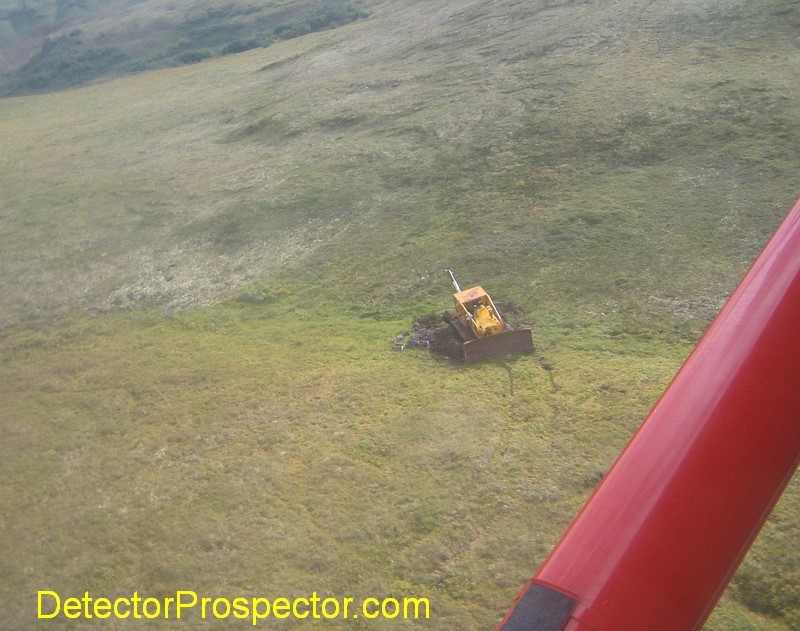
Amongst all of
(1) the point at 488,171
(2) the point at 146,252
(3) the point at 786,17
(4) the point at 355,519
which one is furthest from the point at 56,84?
(4) the point at 355,519

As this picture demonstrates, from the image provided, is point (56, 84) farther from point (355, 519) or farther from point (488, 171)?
point (355, 519)

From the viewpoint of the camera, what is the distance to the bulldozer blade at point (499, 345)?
8.81 meters

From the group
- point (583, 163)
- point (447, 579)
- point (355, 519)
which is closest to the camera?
point (447, 579)

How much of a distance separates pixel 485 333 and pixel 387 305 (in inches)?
103

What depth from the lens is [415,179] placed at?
1502cm

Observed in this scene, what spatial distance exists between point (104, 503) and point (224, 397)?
2053mm

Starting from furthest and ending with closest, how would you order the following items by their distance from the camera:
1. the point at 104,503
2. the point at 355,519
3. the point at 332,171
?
the point at 332,171
the point at 104,503
the point at 355,519

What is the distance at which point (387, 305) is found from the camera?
11078mm

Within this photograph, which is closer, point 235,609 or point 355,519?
point 235,609

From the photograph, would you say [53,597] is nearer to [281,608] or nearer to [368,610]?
[281,608]

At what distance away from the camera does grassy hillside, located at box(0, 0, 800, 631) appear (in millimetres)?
6395

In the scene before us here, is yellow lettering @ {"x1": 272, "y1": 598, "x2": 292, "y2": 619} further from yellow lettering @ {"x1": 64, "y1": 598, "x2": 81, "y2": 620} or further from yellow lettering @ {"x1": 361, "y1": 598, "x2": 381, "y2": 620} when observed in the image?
yellow lettering @ {"x1": 64, "y1": 598, "x2": 81, "y2": 620}

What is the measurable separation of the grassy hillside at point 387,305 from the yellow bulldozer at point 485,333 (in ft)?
0.83

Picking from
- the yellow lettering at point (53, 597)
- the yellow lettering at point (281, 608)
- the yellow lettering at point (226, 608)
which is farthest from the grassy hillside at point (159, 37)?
the yellow lettering at point (281, 608)
